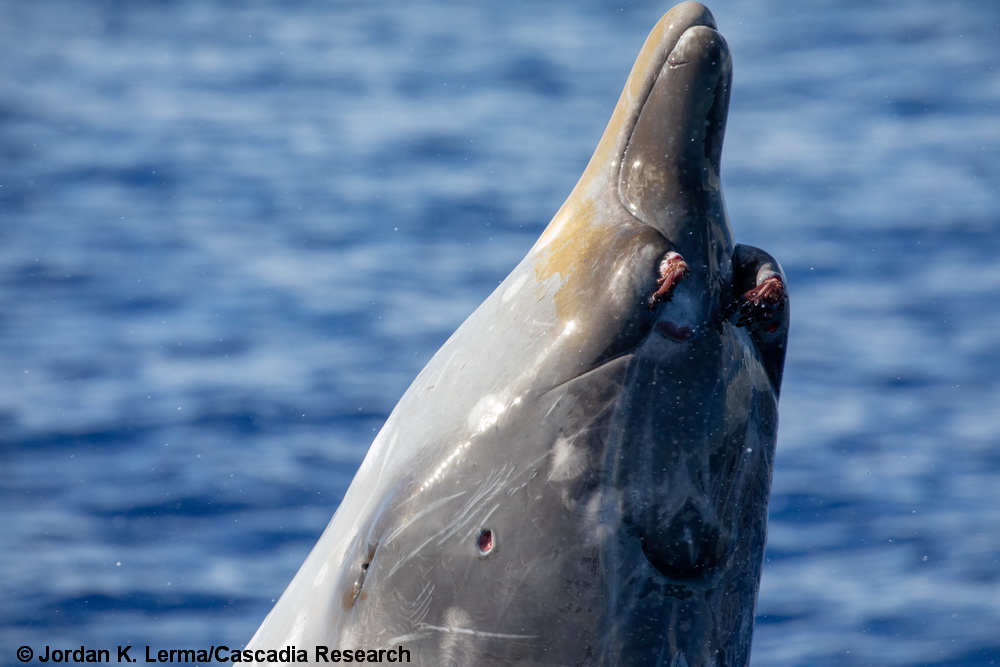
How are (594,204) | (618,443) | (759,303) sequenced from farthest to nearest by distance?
(594,204) < (759,303) < (618,443)

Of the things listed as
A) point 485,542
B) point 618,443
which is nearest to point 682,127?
point 618,443

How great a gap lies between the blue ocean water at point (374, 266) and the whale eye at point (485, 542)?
6.23 meters

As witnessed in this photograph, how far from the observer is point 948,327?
13.0 metres

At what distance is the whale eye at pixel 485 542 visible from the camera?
3025mm

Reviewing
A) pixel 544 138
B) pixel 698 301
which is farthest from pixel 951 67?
pixel 698 301

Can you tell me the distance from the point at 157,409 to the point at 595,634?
9015mm

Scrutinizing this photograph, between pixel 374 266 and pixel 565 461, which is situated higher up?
pixel 374 266

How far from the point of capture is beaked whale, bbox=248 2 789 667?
2.98 metres

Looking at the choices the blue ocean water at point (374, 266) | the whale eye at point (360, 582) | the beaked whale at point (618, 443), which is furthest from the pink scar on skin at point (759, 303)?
the blue ocean water at point (374, 266)

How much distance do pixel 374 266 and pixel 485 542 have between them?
36.2ft

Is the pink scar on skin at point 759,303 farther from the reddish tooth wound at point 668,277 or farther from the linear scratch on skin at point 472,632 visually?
the linear scratch on skin at point 472,632

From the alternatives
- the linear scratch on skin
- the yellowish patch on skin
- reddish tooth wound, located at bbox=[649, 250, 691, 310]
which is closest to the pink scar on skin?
reddish tooth wound, located at bbox=[649, 250, 691, 310]

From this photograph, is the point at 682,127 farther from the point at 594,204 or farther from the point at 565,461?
the point at 565,461

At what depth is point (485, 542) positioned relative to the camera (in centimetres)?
303
